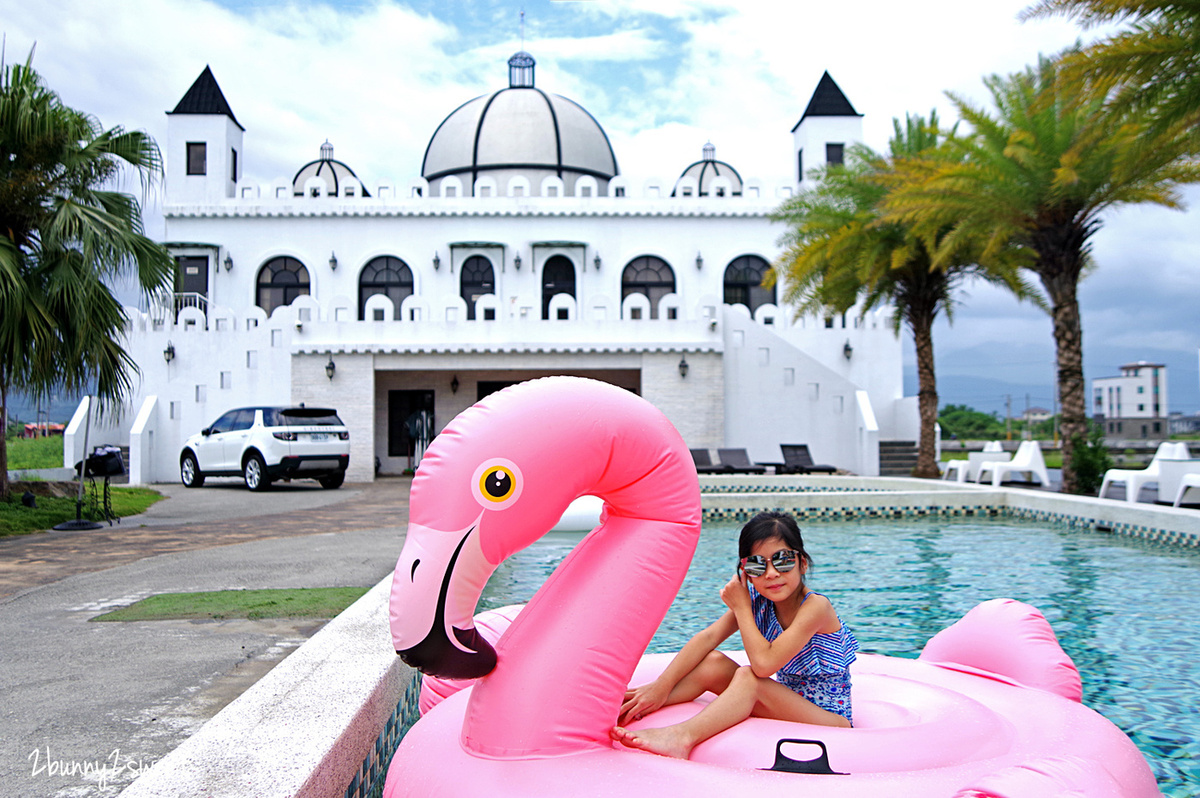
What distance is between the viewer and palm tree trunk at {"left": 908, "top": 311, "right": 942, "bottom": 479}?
1714 centimetres

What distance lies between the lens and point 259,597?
19.1ft

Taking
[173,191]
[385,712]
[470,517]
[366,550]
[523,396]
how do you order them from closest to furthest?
[470,517] < [523,396] < [385,712] < [366,550] < [173,191]

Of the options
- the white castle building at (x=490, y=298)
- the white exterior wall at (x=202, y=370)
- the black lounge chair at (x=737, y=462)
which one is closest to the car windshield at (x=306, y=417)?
the white castle building at (x=490, y=298)

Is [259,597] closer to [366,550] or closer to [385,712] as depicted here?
[366,550]

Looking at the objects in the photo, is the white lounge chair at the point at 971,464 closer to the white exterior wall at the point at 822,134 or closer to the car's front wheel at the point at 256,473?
the white exterior wall at the point at 822,134

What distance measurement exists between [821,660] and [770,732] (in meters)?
0.41

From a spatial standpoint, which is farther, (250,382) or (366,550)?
(250,382)

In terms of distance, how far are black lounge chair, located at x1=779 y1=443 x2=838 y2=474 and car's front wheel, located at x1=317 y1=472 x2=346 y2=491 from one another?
29.7 ft

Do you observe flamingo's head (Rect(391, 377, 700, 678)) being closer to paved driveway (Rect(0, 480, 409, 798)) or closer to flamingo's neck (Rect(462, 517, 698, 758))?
flamingo's neck (Rect(462, 517, 698, 758))

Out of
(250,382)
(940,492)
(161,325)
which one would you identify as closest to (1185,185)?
(940,492)

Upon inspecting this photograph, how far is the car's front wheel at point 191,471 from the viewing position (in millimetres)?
17719

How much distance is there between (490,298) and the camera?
19.4 meters

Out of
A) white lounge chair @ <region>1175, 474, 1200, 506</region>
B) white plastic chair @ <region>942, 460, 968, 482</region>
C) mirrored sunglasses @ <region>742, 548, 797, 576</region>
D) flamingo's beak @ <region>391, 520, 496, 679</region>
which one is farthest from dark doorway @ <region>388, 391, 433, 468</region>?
flamingo's beak @ <region>391, 520, 496, 679</region>

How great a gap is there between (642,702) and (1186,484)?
35.1 ft
